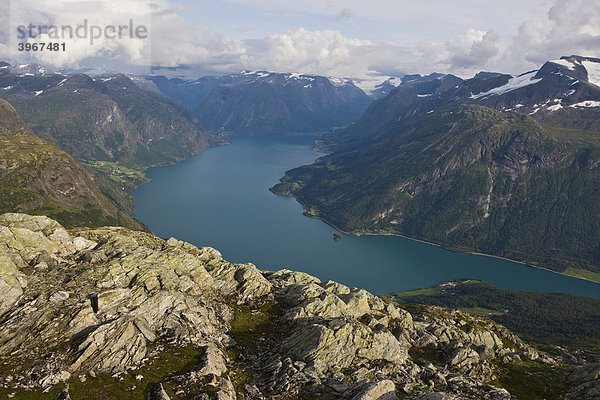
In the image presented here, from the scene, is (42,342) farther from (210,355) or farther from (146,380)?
(210,355)

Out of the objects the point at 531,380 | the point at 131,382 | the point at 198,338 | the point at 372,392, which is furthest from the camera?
the point at 531,380

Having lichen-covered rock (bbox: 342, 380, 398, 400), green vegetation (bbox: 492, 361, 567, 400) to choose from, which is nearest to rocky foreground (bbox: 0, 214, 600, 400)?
lichen-covered rock (bbox: 342, 380, 398, 400)

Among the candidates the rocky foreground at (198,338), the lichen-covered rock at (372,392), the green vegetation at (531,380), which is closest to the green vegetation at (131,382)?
the rocky foreground at (198,338)

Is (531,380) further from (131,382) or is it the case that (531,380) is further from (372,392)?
(131,382)

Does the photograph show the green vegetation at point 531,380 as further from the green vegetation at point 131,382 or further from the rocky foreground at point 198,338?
the green vegetation at point 131,382

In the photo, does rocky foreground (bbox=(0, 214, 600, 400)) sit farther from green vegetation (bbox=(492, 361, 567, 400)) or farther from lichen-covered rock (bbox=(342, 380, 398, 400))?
green vegetation (bbox=(492, 361, 567, 400))

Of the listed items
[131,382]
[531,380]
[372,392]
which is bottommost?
[531,380]

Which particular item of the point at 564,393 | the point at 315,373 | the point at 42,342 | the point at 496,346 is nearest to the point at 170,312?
the point at 42,342

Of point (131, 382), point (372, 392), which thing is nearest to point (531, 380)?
point (372, 392)
